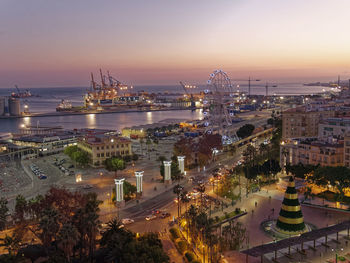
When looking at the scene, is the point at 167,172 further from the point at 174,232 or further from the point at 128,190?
the point at 174,232

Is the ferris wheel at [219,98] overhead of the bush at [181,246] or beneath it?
overhead

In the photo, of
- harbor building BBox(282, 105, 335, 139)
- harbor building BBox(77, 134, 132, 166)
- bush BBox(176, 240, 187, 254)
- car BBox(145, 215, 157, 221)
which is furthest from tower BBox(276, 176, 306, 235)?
harbor building BBox(282, 105, 335, 139)

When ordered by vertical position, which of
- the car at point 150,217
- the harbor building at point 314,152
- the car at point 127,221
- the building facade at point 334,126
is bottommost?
the car at point 150,217

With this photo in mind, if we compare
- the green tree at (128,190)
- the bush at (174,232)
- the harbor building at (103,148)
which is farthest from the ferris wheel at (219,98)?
the bush at (174,232)

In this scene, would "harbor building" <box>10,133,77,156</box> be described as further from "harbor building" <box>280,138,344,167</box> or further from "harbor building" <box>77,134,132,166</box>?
"harbor building" <box>280,138,344,167</box>

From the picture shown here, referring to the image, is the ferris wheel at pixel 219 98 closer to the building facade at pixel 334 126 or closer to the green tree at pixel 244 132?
the green tree at pixel 244 132

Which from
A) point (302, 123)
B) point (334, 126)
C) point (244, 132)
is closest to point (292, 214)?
point (334, 126)

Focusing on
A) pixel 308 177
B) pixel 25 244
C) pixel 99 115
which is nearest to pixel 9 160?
pixel 25 244
